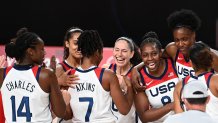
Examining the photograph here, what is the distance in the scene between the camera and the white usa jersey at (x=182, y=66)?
16.2 feet

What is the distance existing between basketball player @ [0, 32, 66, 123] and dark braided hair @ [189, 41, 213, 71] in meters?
1.08

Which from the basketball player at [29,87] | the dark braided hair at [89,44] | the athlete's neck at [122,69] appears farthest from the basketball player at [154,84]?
the basketball player at [29,87]

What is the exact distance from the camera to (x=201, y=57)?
13.5 ft

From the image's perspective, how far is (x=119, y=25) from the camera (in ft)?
26.6

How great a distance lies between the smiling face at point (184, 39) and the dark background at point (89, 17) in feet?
10.3

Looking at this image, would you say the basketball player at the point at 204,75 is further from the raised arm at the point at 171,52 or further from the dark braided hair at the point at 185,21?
the raised arm at the point at 171,52

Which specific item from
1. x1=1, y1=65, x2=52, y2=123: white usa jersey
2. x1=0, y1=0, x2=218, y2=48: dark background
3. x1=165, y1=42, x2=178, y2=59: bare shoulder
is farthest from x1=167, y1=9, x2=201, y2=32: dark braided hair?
x1=0, y1=0, x2=218, y2=48: dark background

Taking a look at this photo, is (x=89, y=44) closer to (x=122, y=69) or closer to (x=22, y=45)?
(x=22, y=45)

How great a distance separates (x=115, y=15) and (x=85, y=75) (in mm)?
3962

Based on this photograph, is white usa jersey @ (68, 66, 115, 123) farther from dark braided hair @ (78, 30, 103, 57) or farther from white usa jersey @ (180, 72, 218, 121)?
white usa jersey @ (180, 72, 218, 121)

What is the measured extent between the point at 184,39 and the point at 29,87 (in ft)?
5.03

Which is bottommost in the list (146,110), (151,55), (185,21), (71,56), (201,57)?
(146,110)

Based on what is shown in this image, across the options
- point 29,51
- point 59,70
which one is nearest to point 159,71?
point 59,70

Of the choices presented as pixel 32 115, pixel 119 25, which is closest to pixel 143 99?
pixel 32 115
